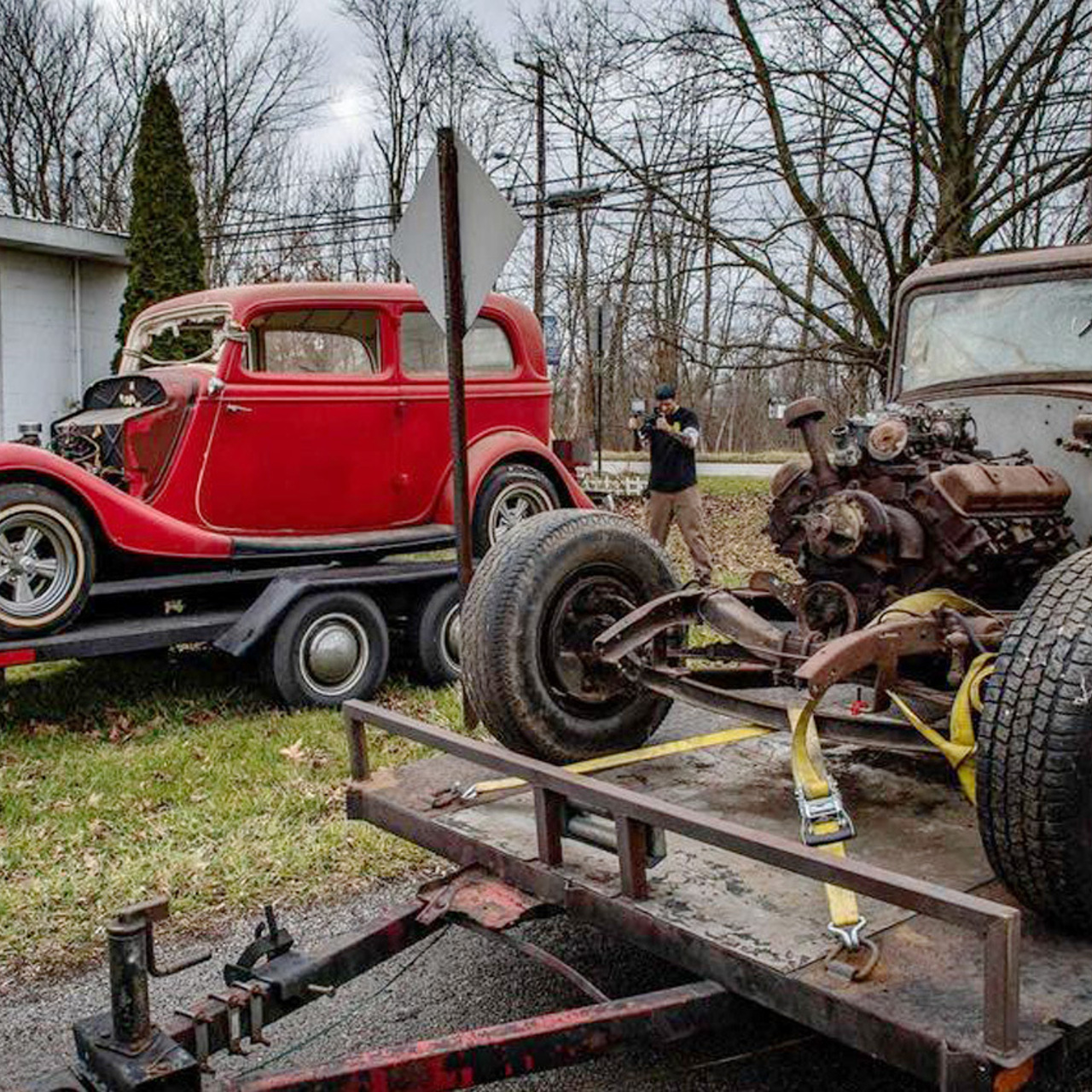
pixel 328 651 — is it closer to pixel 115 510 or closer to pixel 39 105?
pixel 115 510

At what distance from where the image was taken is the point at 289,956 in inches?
106

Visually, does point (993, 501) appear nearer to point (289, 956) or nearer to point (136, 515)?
point (289, 956)

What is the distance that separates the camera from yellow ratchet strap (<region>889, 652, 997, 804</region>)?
118 inches

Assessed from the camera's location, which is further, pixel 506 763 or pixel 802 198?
pixel 802 198

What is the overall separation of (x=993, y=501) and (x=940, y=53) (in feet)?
30.3

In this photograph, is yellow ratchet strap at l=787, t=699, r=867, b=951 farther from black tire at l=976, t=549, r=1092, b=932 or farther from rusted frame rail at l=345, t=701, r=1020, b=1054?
black tire at l=976, t=549, r=1092, b=932

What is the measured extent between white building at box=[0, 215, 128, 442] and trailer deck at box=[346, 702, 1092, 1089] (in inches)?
473

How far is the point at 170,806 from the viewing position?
17.0ft

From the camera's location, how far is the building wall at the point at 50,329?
1476 centimetres

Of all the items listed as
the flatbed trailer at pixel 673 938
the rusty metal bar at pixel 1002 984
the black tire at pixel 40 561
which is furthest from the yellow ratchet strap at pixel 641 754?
the black tire at pixel 40 561

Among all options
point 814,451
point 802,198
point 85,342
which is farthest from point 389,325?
point 85,342

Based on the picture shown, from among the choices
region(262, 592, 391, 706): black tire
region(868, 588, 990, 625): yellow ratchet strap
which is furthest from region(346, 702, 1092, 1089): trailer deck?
region(262, 592, 391, 706): black tire

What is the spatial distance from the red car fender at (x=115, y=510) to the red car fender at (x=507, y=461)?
1.52 m

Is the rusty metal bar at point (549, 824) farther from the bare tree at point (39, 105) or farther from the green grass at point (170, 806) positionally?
the bare tree at point (39, 105)
